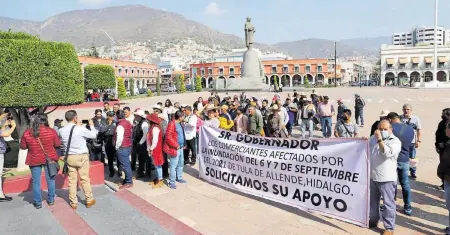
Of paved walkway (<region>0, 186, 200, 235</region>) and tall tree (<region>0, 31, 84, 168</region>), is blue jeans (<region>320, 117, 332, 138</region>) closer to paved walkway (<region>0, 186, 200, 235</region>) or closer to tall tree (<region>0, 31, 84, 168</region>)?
paved walkway (<region>0, 186, 200, 235</region>)

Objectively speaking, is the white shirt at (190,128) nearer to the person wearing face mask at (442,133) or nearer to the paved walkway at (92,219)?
the paved walkway at (92,219)

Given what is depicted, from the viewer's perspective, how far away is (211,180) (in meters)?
7.21

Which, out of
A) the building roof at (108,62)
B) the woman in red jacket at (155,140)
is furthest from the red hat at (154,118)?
the building roof at (108,62)

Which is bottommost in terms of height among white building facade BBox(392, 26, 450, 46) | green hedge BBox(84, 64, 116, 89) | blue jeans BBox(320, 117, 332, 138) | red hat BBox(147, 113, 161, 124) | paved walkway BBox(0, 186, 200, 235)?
paved walkway BBox(0, 186, 200, 235)

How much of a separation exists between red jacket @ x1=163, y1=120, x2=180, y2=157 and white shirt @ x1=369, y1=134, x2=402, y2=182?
3.75m

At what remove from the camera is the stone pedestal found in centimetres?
3653

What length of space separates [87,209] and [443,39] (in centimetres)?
19493

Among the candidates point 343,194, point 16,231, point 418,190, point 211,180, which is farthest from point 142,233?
point 418,190

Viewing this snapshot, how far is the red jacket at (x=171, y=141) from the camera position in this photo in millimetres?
6861

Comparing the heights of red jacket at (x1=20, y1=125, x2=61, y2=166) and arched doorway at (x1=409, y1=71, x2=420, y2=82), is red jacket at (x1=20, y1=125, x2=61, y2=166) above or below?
below

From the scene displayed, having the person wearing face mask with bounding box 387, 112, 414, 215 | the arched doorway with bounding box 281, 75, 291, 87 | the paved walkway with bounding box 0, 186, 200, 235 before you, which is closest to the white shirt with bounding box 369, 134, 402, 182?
the person wearing face mask with bounding box 387, 112, 414, 215

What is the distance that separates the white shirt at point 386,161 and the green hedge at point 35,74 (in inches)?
270

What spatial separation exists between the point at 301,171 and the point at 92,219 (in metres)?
Result: 3.46

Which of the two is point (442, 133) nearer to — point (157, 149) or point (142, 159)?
point (157, 149)
